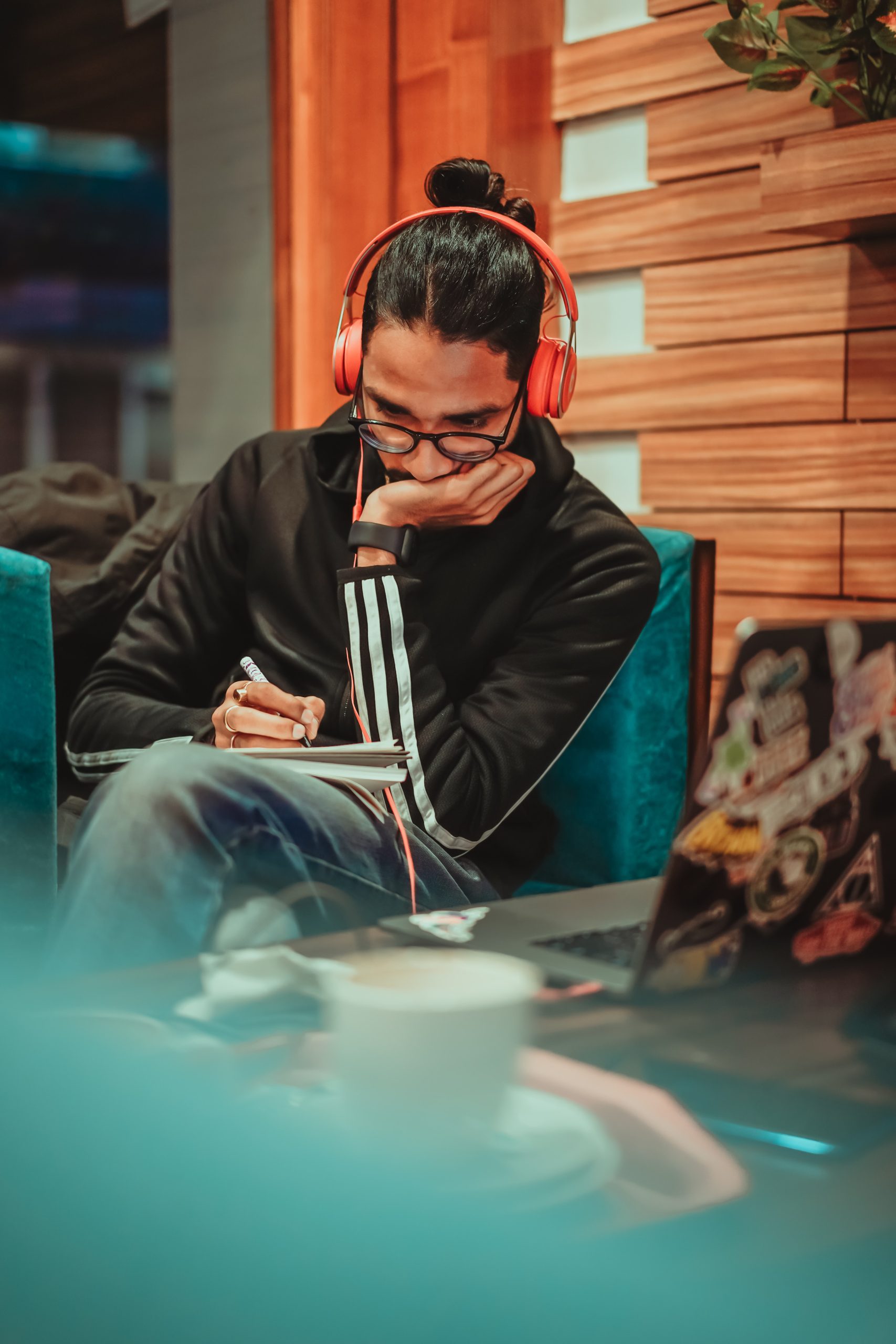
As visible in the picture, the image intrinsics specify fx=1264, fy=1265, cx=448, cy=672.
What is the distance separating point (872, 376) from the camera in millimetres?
2002

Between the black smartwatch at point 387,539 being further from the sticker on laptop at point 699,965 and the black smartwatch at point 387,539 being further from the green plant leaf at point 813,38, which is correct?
the green plant leaf at point 813,38

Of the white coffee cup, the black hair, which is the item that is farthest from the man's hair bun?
the white coffee cup

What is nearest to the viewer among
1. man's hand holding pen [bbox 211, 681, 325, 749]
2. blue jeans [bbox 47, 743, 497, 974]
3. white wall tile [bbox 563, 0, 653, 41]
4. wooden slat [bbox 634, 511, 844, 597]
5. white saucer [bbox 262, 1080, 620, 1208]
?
white saucer [bbox 262, 1080, 620, 1208]

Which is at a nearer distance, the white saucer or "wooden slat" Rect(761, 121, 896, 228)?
the white saucer

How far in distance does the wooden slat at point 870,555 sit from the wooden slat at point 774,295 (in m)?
0.22

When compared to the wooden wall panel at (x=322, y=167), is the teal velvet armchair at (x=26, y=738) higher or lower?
lower

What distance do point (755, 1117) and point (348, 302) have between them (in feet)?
3.79

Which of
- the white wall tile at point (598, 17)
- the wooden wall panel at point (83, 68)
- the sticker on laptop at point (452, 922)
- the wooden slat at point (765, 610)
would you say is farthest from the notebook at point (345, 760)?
the wooden wall panel at point (83, 68)

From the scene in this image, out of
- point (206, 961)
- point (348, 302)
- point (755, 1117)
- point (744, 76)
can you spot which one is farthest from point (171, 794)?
point (744, 76)

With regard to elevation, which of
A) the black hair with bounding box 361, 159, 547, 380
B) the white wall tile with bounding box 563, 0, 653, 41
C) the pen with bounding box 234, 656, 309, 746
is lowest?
the pen with bounding box 234, 656, 309, 746

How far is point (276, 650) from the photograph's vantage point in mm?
1460

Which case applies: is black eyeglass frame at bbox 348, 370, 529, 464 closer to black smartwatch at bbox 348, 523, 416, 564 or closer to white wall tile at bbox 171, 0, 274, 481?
black smartwatch at bbox 348, 523, 416, 564

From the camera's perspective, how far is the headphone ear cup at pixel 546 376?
4.53 feet

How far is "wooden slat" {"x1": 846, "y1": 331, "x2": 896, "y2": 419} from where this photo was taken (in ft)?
6.48
